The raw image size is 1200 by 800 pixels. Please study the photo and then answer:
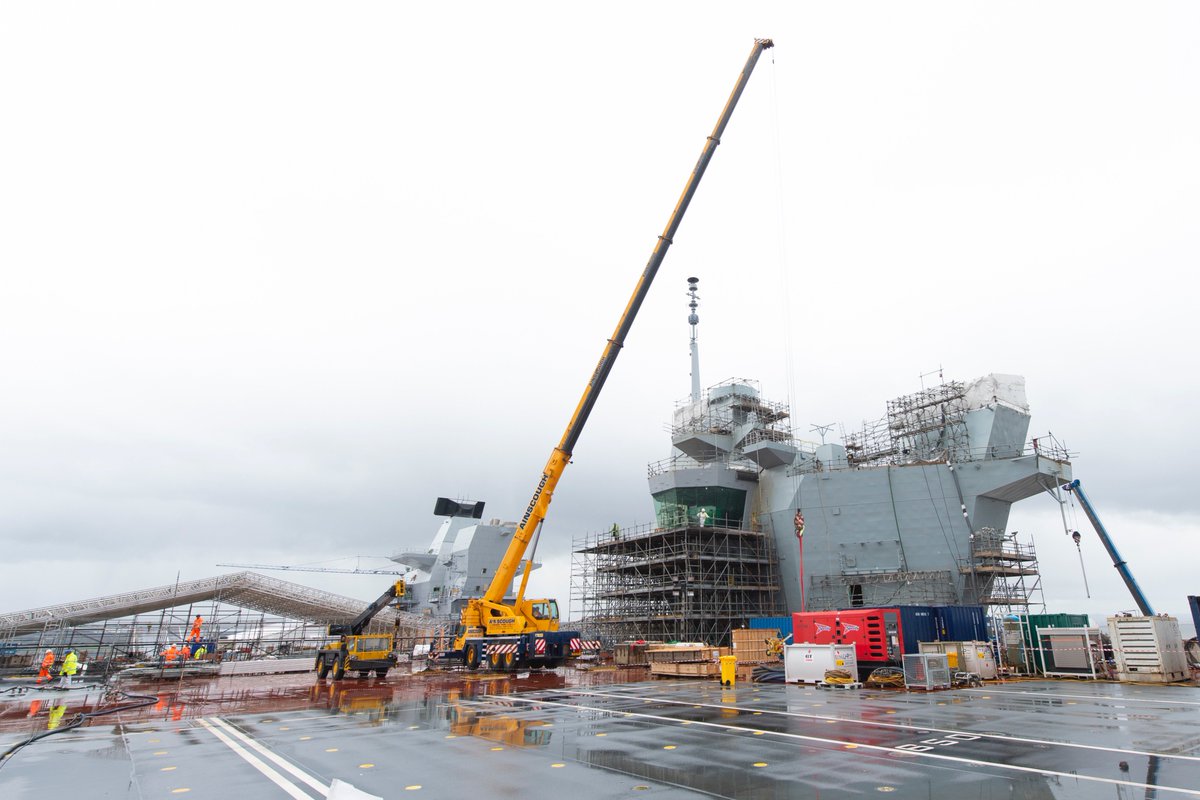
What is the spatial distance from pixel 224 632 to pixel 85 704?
37.1 metres

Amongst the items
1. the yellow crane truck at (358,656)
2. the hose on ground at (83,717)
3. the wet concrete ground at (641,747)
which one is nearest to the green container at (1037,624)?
the wet concrete ground at (641,747)

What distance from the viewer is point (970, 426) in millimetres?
39875

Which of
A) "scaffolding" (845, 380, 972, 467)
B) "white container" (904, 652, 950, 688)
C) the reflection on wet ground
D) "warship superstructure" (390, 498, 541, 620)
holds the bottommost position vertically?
the reflection on wet ground

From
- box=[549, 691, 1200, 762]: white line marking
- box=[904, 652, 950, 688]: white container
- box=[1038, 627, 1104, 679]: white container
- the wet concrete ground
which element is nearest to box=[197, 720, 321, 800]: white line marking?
the wet concrete ground

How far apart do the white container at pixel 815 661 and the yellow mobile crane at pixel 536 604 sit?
1178cm

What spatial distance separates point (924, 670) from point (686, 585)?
2303 centimetres

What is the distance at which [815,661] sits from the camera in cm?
2175

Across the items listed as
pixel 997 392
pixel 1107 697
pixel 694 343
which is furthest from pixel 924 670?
pixel 694 343

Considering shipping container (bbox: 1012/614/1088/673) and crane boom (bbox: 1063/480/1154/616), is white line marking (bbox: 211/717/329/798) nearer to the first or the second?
shipping container (bbox: 1012/614/1088/673)

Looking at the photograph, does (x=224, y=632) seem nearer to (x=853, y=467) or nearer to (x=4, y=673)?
(x=4, y=673)

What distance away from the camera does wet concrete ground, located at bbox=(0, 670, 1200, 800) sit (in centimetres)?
828

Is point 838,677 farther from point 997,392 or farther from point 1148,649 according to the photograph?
point 997,392

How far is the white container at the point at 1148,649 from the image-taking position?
2119 centimetres

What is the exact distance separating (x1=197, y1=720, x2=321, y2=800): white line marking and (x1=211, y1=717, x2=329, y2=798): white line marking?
19cm
